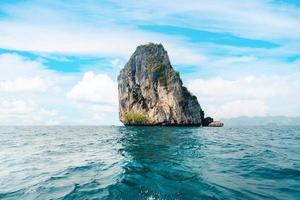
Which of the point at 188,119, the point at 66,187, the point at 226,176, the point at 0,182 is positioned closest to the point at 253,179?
the point at 226,176

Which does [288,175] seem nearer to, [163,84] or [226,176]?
[226,176]

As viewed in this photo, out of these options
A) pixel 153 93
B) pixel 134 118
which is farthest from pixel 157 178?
pixel 153 93

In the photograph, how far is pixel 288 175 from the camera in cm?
1670

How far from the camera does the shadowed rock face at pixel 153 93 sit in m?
129

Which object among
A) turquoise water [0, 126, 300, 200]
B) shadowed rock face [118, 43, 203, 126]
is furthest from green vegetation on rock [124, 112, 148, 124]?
turquoise water [0, 126, 300, 200]

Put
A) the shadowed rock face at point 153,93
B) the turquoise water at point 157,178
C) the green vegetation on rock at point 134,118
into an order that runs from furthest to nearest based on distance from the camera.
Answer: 1. the green vegetation on rock at point 134,118
2. the shadowed rock face at point 153,93
3. the turquoise water at point 157,178

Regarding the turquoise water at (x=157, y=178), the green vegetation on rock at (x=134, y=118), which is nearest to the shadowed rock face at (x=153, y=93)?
the green vegetation on rock at (x=134, y=118)

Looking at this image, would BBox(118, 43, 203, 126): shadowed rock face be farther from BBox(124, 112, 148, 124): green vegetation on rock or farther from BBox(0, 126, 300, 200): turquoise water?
BBox(0, 126, 300, 200): turquoise water

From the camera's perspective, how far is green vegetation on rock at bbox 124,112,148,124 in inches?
5279

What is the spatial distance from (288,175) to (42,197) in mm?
12268

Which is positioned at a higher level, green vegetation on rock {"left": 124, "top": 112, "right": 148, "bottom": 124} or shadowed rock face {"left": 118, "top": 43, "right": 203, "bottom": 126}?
shadowed rock face {"left": 118, "top": 43, "right": 203, "bottom": 126}

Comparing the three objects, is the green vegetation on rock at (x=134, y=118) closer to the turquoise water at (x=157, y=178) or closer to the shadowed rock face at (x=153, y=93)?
the shadowed rock face at (x=153, y=93)

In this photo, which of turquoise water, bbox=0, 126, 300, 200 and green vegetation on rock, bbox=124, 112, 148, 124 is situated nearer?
turquoise water, bbox=0, 126, 300, 200

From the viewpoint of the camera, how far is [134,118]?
136000mm
